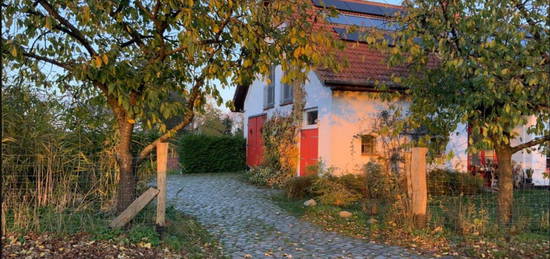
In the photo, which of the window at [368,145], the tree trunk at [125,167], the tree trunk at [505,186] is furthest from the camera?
the window at [368,145]

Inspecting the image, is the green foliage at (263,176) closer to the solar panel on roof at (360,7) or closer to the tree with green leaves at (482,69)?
the solar panel on roof at (360,7)

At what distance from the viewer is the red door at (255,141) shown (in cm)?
1759

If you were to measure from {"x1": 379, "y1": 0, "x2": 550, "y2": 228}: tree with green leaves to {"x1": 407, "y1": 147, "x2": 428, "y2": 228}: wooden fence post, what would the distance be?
75 cm

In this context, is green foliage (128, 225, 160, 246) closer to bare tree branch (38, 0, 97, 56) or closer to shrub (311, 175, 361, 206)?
bare tree branch (38, 0, 97, 56)

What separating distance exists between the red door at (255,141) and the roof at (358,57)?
15.4 feet

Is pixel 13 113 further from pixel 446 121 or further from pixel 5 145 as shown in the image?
pixel 446 121

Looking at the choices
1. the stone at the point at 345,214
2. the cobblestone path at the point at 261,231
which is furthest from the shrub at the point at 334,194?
the cobblestone path at the point at 261,231

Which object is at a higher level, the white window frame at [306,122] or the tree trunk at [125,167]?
the white window frame at [306,122]

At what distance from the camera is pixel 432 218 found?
24.9ft

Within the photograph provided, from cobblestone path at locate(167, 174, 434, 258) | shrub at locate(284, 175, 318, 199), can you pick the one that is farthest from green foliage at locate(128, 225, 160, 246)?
shrub at locate(284, 175, 318, 199)

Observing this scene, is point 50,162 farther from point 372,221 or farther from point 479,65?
point 479,65

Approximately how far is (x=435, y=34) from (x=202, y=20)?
4.01 meters

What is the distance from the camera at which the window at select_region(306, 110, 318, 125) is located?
13980 millimetres

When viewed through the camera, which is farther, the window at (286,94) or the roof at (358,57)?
the window at (286,94)
